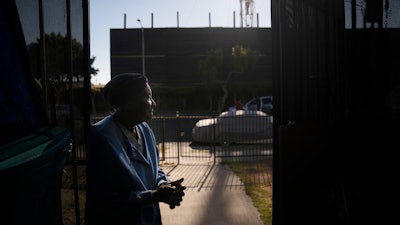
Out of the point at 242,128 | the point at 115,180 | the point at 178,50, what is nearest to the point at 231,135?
the point at 242,128

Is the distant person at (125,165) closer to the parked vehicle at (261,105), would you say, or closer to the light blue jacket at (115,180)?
the light blue jacket at (115,180)

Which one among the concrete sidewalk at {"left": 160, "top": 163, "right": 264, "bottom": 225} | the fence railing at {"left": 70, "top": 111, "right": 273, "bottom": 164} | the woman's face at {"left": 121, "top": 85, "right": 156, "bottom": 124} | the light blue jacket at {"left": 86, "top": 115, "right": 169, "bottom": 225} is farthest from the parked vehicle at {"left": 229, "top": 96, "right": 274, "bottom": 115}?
the light blue jacket at {"left": 86, "top": 115, "right": 169, "bottom": 225}

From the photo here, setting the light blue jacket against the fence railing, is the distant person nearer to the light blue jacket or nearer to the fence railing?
the light blue jacket

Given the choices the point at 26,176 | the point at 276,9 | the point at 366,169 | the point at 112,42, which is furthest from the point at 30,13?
the point at 112,42

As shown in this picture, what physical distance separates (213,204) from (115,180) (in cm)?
414

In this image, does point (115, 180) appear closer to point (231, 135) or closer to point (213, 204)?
point (213, 204)

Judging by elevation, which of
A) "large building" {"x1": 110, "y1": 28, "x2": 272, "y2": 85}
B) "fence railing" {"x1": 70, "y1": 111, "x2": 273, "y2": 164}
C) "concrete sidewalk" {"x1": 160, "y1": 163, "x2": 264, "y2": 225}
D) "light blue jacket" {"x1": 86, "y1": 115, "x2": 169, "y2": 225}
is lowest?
"concrete sidewalk" {"x1": 160, "y1": 163, "x2": 264, "y2": 225}

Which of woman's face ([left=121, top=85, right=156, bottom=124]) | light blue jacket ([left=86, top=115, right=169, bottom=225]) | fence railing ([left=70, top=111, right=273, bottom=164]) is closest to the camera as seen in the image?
light blue jacket ([left=86, top=115, right=169, bottom=225])

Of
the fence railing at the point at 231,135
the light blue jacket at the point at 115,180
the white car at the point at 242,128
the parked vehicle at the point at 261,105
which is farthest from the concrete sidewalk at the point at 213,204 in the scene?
the parked vehicle at the point at 261,105

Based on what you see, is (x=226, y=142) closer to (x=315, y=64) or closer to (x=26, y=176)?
(x=315, y=64)

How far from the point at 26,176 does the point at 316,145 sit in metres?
1.43

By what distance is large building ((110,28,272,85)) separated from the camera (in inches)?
1606

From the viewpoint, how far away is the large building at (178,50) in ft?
134

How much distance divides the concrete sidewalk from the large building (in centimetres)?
3296
